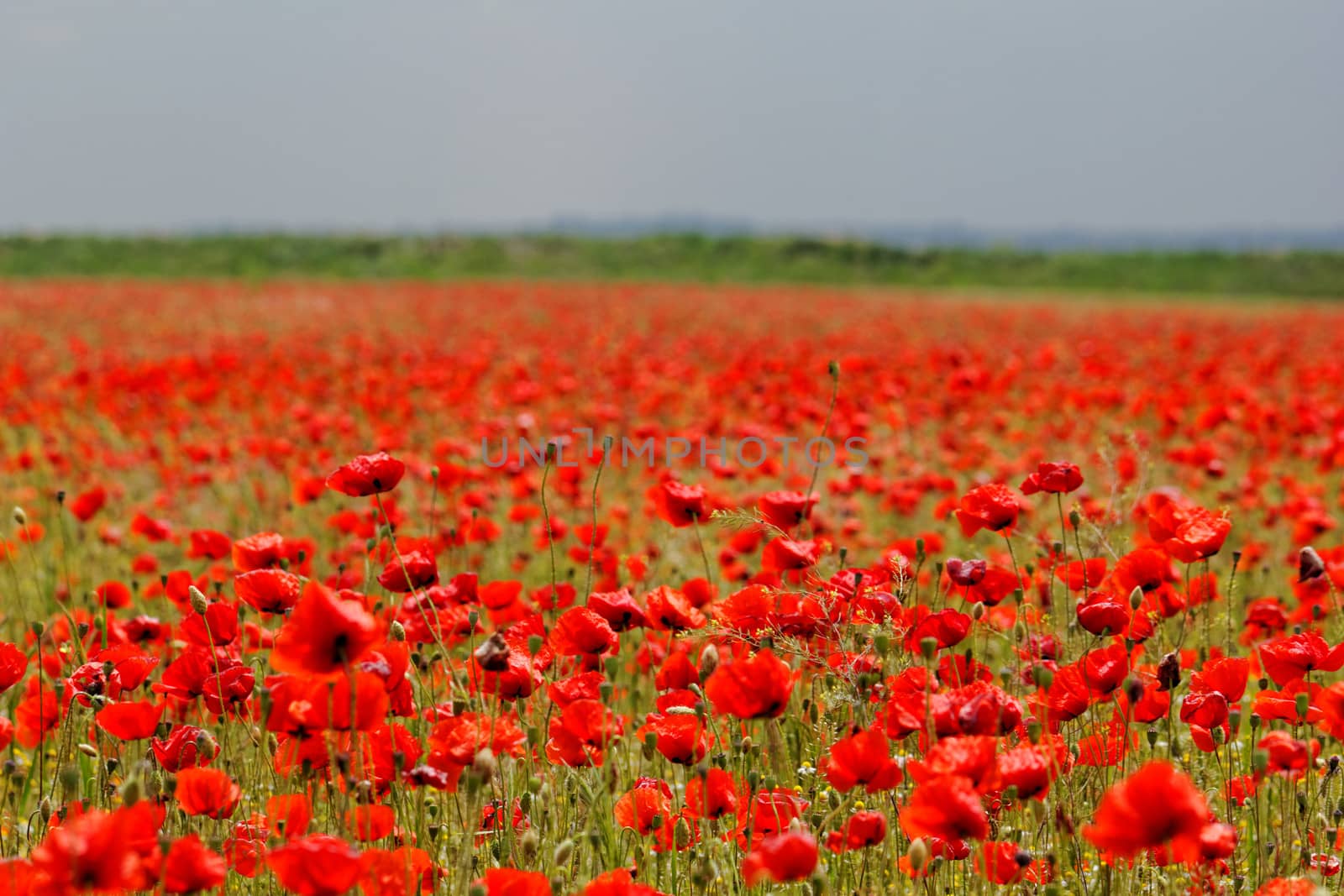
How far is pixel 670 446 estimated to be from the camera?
22.3 feet

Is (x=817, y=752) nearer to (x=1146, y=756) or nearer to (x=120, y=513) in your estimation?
(x=1146, y=756)

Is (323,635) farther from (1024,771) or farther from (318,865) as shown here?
(1024,771)

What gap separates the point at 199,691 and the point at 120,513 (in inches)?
163

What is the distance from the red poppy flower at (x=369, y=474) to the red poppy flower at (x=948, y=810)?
119 centimetres

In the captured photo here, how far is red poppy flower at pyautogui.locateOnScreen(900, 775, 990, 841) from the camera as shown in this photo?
1.42 metres

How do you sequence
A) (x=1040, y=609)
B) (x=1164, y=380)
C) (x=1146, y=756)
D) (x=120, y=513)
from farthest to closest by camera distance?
(x=1164, y=380), (x=120, y=513), (x=1040, y=609), (x=1146, y=756)

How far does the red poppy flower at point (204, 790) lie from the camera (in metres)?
1.65

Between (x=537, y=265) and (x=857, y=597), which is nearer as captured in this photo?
(x=857, y=597)

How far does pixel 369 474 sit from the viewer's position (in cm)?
217

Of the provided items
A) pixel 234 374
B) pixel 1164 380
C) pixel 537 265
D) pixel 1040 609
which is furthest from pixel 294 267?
pixel 1040 609

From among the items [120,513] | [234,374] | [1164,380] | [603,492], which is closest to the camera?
[120,513]

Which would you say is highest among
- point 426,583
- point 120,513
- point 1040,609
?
point 426,583

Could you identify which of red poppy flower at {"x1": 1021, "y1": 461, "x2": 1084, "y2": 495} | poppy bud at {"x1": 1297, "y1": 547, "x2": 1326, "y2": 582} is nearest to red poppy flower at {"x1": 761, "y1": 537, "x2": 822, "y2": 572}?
red poppy flower at {"x1": 1021, "y1": 461, "x2": 1084, "y2": 495}

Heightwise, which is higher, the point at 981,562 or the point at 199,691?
the point at 981,562
